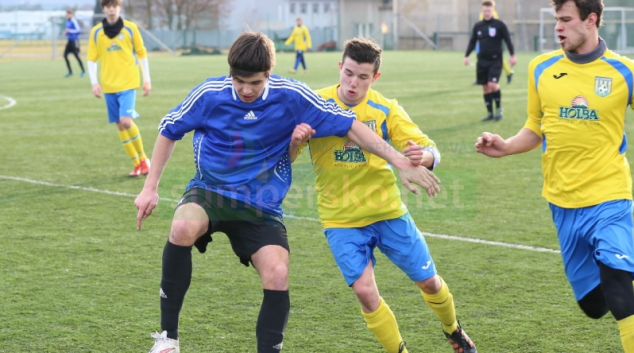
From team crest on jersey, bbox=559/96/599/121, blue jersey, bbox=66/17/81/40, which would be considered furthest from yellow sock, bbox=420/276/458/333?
blue jersey, bbox=66/17/81/40

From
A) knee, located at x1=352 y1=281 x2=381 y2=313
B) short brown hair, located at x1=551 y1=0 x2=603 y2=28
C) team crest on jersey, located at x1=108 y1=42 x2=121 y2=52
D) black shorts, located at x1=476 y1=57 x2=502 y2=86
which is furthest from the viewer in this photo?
black shorts, located at x1=476 y1=57 x2=502 y2=86

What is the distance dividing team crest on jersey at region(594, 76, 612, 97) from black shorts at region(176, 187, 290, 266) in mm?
1646

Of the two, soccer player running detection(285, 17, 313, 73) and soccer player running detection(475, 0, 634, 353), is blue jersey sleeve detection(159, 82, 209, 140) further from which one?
soccer player running detection(285, 17, 313, 73)

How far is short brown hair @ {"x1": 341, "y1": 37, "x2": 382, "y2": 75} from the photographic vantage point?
4.25m

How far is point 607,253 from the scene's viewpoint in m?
3.73

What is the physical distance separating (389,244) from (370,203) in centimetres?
23

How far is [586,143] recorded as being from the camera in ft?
13.3

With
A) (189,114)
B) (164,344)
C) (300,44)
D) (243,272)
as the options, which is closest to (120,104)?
(243,272)

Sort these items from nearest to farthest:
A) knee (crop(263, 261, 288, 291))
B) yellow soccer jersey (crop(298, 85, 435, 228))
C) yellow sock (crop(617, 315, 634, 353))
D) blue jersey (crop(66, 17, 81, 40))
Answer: yellow sock (crop(617, 315, 634, 353))
knee (crop(263, 261, 288, 291))
yellow soccer jersey (crop(298, 85, 435, 228))
blue jersey (crop(66, 17, 81, 40))

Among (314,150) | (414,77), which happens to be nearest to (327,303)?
(314,150)

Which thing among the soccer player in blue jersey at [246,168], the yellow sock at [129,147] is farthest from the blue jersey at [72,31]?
the soccer player in blue jersey at [246,168]

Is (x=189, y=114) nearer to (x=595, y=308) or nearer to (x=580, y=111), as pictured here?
(x=580, y=111)

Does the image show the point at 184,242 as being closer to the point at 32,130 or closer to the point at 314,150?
the point at 314,150

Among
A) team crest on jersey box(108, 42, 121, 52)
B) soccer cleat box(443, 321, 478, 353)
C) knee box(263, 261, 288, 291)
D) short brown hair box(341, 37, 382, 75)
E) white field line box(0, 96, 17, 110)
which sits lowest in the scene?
white field line box(0, 96, 17, 110)
